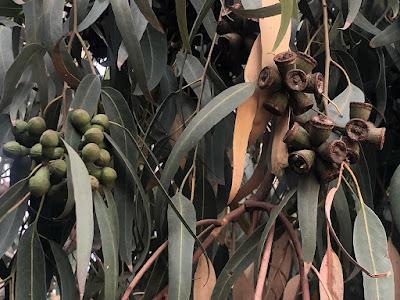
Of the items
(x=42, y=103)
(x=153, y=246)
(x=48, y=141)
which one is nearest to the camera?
(x=48, y=141)

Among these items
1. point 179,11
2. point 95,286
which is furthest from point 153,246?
point 179,11

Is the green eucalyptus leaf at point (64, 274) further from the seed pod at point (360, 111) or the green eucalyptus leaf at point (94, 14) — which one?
the seed pod at point (360, 111)

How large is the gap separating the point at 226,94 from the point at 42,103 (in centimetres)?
25

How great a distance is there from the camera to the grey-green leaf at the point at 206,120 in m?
0.81

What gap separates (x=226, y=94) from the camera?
32.6 inches

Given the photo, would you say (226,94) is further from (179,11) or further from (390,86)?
(390,86)

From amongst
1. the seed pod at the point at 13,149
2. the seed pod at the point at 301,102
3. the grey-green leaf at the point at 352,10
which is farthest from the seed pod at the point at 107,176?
the grey-green leaf at the point at 352,10

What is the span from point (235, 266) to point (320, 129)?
20 centimetres

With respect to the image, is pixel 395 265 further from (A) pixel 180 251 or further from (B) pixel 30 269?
(B) pixel 30 269

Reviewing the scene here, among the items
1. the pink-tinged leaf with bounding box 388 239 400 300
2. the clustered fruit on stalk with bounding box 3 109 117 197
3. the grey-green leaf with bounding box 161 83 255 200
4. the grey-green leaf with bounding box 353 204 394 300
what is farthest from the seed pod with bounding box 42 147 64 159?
the pink-tinged leaf with bounding box 388 239 400 300

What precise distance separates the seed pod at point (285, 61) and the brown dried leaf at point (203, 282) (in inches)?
9.4

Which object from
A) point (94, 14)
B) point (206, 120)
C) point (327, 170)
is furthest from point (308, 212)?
point (94, 14)

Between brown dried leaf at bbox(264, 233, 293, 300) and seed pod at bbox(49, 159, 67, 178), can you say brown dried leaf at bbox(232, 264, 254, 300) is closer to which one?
brown dried leaf at bbox(264, 233, 293, 300)

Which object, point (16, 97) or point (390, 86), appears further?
point (390, 86)
